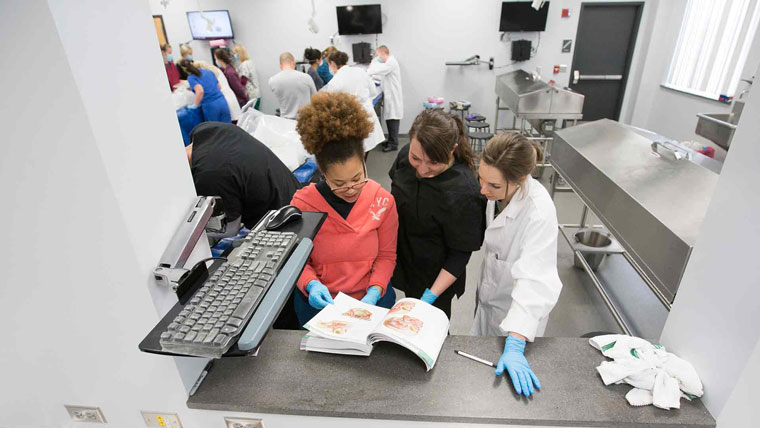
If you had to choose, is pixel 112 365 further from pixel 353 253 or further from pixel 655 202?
pixel 655 202

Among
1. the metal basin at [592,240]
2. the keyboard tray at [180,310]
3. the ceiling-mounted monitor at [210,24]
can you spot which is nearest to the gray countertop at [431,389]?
the keyboard tray at [180,310]

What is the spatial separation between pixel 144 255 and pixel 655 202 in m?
1.96

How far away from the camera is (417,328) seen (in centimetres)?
103

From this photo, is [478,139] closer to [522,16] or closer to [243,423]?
[522,16]

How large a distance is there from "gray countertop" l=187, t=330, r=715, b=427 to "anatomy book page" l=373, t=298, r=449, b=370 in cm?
7

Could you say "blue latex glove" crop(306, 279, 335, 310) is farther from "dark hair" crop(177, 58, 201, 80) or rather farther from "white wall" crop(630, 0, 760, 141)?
"white wall" crop(630, 0, 760, 141)

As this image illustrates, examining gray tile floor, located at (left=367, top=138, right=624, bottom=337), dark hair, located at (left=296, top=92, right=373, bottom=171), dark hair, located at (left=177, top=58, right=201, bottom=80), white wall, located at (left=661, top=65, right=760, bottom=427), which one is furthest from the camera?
dark hair, located at (left=177, top=58, right=201, bottom=80)

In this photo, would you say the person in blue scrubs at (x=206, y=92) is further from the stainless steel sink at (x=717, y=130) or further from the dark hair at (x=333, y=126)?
the stainless steel sink at (x=717, y=130)

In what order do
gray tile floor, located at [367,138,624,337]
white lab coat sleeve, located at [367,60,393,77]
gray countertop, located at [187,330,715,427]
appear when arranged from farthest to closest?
white lab coat sleeve, located at [367,60,393,77]
gray tile floor, located at [367,138,624,337]
gray countertop, located at [187,330,715,427]

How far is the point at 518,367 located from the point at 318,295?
25.5 inches

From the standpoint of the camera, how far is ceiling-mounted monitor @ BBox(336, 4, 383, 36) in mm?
5938

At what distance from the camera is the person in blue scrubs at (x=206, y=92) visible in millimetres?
4270

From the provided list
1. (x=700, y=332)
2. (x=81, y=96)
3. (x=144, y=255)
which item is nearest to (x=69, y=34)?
(x=81, y=96)

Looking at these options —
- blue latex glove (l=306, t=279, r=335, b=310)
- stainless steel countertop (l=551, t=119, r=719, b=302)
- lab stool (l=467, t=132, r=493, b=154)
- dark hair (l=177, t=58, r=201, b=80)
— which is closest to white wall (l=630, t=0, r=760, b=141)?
lab stool (l=467, t=132, r=493, b=154)
